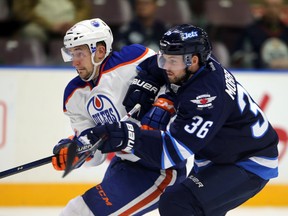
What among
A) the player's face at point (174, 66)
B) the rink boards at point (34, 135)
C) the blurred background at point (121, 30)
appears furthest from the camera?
the blurred background at point (121, 30)

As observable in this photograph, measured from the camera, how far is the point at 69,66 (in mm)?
5215

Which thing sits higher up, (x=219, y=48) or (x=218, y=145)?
(x=218, y=145)

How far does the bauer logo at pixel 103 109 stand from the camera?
3.45 m

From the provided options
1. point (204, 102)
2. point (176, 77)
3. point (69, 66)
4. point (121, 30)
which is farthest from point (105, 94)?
point (121, 30)

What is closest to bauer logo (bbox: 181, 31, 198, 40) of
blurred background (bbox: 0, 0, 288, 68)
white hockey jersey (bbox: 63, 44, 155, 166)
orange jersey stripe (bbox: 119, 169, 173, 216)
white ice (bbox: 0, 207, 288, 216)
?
white hockey jersey (bbox: 63, 44, 155, 166)

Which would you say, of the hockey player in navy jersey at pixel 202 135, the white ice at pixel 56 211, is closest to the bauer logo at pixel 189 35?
the hockey player in navy jersey at pixel 202 135

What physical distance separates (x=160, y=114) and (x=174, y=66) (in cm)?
29

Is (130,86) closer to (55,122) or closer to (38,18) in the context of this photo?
(55,122)

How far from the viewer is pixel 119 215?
3.45 m

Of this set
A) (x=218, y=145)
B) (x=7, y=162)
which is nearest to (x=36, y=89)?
(x=7, y=162)

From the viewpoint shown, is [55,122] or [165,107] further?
[55,122]

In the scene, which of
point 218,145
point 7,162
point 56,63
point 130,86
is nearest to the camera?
point 218,145

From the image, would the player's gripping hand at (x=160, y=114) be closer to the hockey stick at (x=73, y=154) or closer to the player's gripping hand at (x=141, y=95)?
the player's gripping hand at (x=141, y=95)

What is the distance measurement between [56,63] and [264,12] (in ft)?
5.64
